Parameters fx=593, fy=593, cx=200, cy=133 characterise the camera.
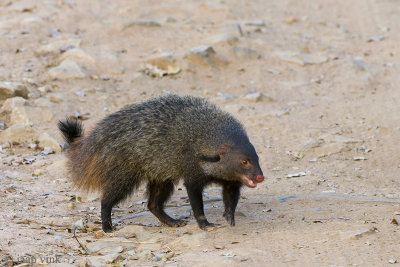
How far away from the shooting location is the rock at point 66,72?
11.8 metres

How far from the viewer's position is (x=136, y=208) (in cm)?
836

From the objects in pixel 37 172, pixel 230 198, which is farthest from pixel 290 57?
pixel 230 198

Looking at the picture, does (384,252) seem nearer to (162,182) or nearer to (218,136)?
(218,136)

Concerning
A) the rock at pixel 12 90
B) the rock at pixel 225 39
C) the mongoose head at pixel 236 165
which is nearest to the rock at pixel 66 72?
the rock at pixel 12 90

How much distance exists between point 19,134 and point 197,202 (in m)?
4.43

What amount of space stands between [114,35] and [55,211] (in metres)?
6.81

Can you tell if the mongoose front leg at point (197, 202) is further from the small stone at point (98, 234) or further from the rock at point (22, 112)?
the rock at point (22, 112)

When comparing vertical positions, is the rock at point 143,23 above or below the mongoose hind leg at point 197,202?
above

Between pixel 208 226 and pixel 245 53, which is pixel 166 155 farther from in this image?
pixel 245 53

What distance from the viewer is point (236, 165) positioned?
659cm

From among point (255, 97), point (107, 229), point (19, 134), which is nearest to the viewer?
point (107, 229)

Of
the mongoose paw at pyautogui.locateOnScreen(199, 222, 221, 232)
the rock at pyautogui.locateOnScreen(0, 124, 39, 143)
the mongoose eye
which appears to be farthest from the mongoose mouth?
the rock at pyautogui.locateOnScreen(0, 124, 39, 143)

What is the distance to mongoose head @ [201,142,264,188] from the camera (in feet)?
21.5

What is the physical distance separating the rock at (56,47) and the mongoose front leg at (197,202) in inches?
273
